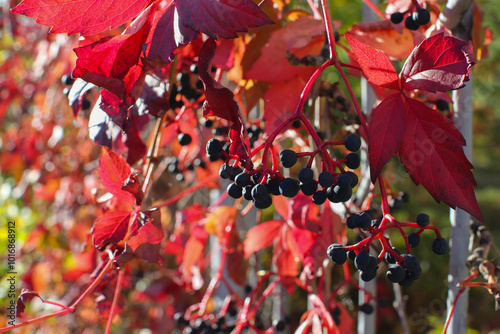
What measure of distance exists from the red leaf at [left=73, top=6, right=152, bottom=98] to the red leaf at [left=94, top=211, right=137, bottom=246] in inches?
8.6

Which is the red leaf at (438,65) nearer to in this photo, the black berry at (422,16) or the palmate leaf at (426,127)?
the palmate leaf at (426,127)

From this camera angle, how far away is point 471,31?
32.1 inches

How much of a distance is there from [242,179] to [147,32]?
0.81 ft

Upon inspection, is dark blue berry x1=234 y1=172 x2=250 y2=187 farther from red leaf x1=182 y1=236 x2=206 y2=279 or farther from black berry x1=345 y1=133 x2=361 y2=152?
red leaf x1=182 y1=236 x2=206 y2=279

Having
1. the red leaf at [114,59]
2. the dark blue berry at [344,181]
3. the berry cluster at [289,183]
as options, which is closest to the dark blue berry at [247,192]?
the berry cluster at [289,183]

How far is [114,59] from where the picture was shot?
0.59m

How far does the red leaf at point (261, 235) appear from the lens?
3.39 ft

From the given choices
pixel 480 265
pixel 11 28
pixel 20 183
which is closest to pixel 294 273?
pixel 480 265

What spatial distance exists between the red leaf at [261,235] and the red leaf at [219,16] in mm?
569

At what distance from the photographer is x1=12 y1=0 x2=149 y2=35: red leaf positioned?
604mm

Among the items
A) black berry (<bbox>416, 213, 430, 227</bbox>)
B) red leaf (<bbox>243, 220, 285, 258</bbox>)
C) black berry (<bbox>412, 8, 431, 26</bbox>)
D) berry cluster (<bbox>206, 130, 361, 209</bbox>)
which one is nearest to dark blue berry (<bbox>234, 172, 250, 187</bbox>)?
berry cluster (<bbox>206, 130, 361, 209</bbox>)

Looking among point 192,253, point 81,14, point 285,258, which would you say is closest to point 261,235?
point 285,258

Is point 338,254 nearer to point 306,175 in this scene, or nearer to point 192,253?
point 306,175

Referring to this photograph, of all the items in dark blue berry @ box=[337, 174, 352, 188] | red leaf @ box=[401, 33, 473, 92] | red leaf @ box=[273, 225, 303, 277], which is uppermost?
red leaf @ box=[401, 33, 473, 92]
